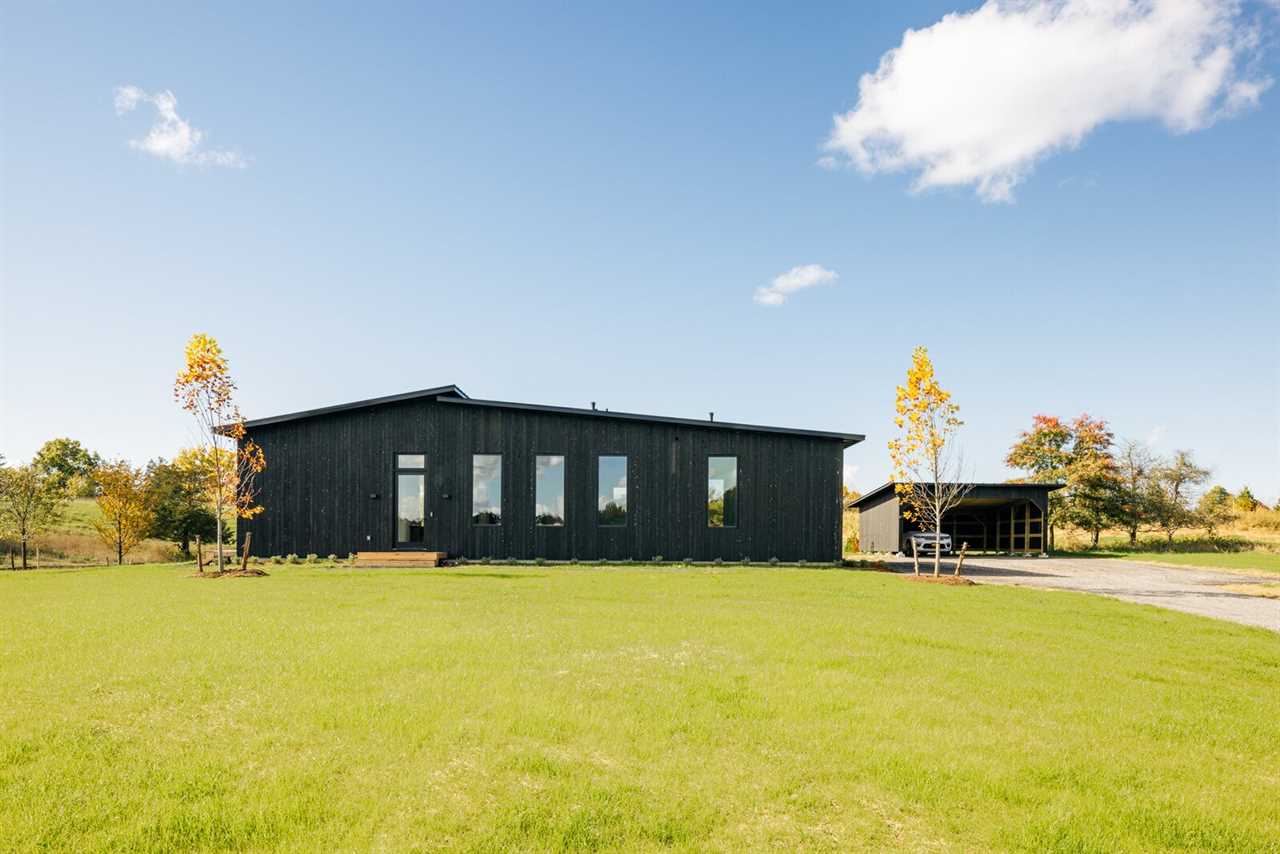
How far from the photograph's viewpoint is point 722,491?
20297mm

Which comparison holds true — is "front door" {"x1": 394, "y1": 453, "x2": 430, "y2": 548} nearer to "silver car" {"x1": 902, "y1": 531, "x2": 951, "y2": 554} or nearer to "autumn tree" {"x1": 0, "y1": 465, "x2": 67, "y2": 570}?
"autumn tree" {"x1": 0, "y1": 465, "x2": 67, "y2": 570}

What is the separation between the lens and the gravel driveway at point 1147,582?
13328 millimetres

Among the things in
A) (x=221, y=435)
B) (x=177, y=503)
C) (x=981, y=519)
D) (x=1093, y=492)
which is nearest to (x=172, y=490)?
(x=177, y=503)

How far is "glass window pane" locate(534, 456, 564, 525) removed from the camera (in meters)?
20.0

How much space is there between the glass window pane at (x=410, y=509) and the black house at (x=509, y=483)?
31mm

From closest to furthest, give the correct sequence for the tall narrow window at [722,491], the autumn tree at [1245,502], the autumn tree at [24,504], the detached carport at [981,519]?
the tall narrow window at [722,491] → the autumn tree at [24,504] → the detached carport at [981,519] → the autumn tree at [1245,502]

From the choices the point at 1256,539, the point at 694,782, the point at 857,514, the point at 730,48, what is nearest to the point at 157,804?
the point at 694,782

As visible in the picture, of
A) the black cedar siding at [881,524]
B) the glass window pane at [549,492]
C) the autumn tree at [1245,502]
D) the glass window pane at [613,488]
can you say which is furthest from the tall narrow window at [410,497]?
the autumn tree at [1245,502]

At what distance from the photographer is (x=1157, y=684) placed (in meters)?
7.01

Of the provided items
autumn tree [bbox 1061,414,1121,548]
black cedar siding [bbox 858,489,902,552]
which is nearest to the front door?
black cedar siding [bbox 858,489,902,552]

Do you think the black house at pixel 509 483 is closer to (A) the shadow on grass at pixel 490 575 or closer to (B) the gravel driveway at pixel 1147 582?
(A) the shadow on grass at pixel 490 575

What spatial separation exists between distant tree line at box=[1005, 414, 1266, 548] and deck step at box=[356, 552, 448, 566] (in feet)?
98.4

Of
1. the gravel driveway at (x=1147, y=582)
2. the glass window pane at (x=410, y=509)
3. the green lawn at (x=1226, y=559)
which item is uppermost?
the glass window pane at (x=410, y=509)

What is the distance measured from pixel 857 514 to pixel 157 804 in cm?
3458
